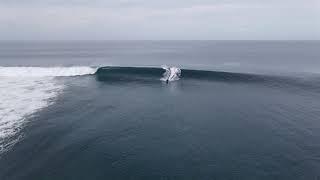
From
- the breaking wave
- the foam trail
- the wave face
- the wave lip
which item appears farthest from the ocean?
the wave lip

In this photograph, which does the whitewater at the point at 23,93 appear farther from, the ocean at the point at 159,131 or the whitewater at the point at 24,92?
the ocean at the point at 159,131

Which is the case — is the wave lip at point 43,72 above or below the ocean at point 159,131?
above

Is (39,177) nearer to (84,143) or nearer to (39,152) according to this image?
(39,152)

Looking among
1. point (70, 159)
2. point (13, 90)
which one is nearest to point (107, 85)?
point (13, 90)

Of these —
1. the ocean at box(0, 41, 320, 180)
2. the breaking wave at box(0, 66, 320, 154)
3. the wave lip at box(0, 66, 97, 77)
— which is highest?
the wave lip at box(0, 66, 97, 77)

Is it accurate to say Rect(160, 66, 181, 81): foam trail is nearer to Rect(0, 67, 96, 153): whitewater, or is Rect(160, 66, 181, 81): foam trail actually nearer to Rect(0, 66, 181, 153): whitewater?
Rect(0, 66, 181, 153): whitewater

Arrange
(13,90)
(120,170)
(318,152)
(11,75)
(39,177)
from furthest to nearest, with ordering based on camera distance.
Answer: (11,75), (13,90), (318,152), (120,170), (39,177)

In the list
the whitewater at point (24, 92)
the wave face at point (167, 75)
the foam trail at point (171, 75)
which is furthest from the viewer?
the foam trail at point (171, 75)

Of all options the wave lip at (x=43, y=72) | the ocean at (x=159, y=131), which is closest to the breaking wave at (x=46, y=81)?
the wave lip at (x=43, y=72)

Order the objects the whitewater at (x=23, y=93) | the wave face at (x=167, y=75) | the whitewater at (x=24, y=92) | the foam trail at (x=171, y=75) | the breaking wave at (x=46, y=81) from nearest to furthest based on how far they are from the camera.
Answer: the whitewater at (x=23, y=93) < the whitewater at (x=24, y=92) < the breaking wave at (x=46, y=81) < the wave face at (x=167, y=75) < the foam trail at (x=171, y=75)

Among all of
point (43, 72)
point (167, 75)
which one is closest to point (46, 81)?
point (43, 72)

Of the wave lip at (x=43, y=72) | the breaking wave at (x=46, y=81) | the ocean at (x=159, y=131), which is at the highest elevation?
the wave lip at (x=43, y=72)
